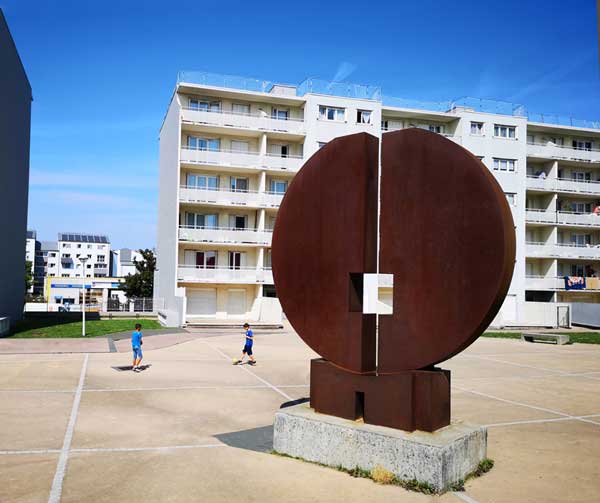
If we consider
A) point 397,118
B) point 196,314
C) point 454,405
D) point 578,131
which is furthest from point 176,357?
point 578,131

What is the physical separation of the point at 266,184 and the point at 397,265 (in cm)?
3767

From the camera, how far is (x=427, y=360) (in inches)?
331

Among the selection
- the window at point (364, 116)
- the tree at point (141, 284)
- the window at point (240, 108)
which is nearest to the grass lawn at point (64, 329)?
the window at point (240, 108)

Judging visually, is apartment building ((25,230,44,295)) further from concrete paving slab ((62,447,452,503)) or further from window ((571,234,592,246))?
concrete paving slab ((62,447,452,503))

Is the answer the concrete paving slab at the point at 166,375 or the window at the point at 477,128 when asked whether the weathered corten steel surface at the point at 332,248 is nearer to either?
the concrete paving slab at the point at 166,375

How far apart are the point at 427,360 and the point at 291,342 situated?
825 inches

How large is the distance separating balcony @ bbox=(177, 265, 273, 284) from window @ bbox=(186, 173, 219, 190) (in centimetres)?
603

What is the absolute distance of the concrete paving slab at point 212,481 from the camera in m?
7.25

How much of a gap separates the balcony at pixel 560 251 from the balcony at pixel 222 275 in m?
23.8

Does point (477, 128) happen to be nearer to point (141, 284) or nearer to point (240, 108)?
point (240, 108)

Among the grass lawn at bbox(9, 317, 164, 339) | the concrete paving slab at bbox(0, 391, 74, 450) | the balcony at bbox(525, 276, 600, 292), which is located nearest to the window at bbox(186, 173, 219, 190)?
the grass lawn at bbox(9, 317, 164, 339)

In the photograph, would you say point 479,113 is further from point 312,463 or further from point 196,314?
point 312,463

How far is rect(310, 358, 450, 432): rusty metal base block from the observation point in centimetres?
821

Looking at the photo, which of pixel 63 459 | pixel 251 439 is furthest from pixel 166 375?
pixel 63 459
